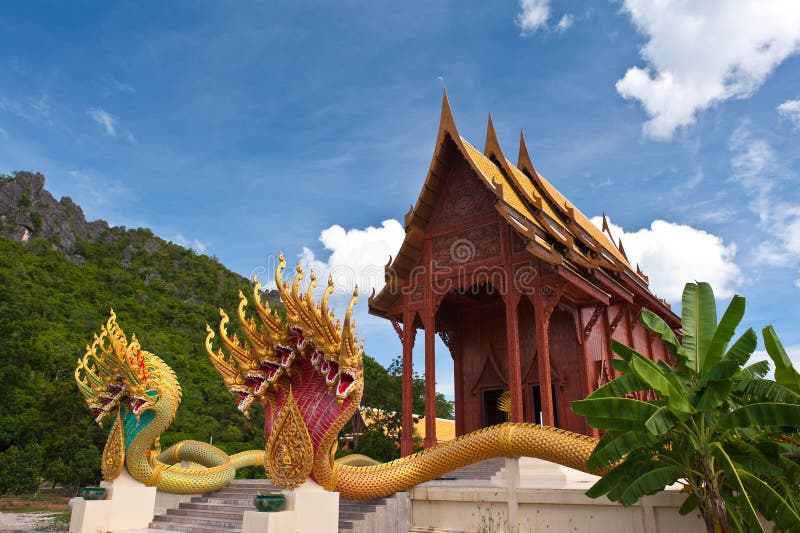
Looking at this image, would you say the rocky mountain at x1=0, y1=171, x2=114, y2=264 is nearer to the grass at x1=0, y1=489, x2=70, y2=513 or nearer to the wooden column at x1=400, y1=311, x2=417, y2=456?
the grass at x1=0, y1=489, x2=70, y2=513

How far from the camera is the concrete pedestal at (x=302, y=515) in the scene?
5.34 metres

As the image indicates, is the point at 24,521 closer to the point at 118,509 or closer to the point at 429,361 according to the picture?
the point at 118,509

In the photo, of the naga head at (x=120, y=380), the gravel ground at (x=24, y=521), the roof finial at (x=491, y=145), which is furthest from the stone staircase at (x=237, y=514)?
the roof finial at (x=491, y=145)

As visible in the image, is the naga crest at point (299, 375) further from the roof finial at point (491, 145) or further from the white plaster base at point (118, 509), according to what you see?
the roof finial at point (491, 145)

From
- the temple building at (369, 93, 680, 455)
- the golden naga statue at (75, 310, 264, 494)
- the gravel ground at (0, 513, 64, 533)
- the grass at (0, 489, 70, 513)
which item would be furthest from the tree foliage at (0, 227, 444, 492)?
the golden naga statue at (75, 310, 264, 494)

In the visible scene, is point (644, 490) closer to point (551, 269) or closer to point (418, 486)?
point (418, 486)

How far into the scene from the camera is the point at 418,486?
23.6 ft

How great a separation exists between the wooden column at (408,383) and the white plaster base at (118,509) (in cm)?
496

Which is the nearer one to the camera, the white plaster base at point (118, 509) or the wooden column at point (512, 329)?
the white plaster base at point (118, 509)

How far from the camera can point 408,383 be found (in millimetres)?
11914

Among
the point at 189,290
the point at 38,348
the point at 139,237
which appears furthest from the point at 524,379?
the point at 139,237

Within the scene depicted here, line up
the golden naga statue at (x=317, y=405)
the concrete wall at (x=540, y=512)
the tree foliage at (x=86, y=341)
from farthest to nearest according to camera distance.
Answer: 1. the tree foliage at (x=86, y=341)
2. the golden naga statue at (x=317, y=405)
3. the concrete wall at (x=540, y=512)

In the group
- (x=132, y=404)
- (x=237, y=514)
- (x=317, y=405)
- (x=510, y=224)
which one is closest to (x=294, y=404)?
(x=317, y=405)

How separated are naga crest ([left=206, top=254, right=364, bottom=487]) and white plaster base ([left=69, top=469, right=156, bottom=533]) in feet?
8.07
